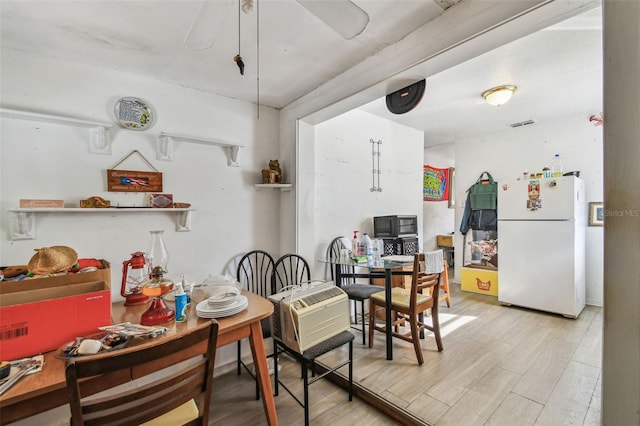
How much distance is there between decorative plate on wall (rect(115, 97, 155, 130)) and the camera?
1960 mm

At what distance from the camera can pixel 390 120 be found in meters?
3.64

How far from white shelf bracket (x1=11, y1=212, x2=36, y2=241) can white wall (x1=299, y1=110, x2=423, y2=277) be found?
1.86m

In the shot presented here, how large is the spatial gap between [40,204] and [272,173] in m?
1.57

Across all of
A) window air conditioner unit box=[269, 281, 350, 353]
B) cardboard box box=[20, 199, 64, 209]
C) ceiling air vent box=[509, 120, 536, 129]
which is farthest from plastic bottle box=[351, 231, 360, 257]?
ceiling air vent box=[509, 120, 536, 129]

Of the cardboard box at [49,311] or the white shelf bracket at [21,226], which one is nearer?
the cardboard box at [49,311]

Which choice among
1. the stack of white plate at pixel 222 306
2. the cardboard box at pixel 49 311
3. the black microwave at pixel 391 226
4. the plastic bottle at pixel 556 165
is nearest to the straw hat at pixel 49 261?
the cardboard box at pixel 49 311

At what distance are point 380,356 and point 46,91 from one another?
3.14 meters

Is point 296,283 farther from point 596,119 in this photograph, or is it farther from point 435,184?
point 596,119

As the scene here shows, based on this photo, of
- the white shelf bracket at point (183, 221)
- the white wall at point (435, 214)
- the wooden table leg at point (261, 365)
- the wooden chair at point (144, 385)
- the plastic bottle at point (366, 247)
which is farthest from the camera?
the white wall at point (435, 214)

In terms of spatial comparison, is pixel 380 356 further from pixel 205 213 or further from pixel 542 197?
pixel 542 197

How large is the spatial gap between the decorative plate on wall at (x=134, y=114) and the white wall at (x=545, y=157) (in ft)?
14.5

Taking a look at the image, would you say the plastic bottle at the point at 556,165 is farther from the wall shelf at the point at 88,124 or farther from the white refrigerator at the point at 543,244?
the wall shelf at the point at 88,124

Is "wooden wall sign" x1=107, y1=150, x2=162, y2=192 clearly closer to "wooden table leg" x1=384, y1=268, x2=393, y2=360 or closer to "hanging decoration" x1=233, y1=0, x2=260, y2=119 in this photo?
"hanging decoration" x1=233, y1=0, x2=260, y2=119

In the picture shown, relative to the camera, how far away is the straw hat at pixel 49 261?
131 cm
